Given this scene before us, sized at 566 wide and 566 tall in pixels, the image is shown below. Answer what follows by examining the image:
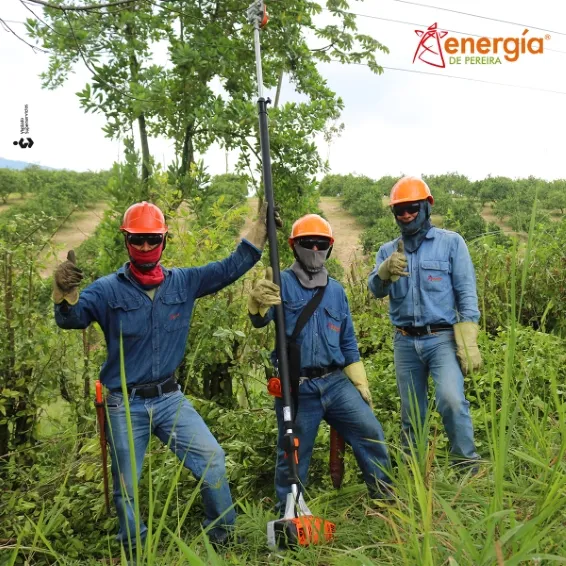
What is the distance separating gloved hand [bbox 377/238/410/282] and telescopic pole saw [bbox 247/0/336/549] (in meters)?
0.73

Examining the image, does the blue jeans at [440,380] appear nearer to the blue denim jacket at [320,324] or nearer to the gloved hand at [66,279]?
the blue denim jacket at [320,324]

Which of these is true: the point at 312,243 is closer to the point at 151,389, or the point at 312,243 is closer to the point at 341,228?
the point at 151,389

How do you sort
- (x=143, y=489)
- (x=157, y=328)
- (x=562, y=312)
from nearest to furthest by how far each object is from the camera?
(x=157, y=328), (x=143, y=489), (x=562, y=312)

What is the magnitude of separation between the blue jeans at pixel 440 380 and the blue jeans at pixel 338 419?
27 cm

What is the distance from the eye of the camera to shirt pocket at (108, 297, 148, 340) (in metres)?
3.63

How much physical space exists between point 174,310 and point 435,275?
1.77 m

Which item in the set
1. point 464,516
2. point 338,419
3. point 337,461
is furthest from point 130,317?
point 464,516

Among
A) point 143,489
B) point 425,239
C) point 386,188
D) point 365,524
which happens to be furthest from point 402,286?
point 386,188

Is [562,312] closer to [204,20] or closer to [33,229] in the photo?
[204,20]

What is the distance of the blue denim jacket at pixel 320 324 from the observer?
148 inches

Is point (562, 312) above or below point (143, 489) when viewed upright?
above

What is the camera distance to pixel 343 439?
3.96 m

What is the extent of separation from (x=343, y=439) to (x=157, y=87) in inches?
173

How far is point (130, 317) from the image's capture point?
364 centimetres
